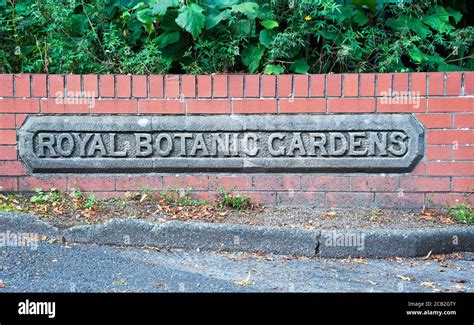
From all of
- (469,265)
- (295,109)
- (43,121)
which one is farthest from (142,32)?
(469,265)

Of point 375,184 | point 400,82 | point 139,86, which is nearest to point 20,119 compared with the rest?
point 139,86

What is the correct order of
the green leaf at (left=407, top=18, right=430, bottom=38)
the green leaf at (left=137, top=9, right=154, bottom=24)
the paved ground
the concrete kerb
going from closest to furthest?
the paved ground
the concrete kerb
the green leaf at (left=137, top=9, right=154, bottom=24)
the green leaf at (left=407, top=18, right=430, bottom=38)

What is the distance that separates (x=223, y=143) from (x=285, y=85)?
672 millimetres

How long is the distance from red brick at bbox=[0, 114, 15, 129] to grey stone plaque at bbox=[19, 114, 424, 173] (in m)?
0.11

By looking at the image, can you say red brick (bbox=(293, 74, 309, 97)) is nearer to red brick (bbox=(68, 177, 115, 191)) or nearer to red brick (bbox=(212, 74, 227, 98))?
red brick (bbox=(212, 74, 227, 98))

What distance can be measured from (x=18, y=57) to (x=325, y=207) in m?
2.94

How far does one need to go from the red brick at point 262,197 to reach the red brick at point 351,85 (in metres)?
0.99

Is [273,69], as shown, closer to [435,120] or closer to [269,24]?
[269,24]

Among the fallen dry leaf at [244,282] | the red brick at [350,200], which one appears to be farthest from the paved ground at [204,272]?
the red brick at [350,200]

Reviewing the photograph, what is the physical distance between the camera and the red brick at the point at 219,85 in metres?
4.14

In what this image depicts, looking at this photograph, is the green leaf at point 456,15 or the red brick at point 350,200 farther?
the green leaf at point 456,15

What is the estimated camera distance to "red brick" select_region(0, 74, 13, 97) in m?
4.18

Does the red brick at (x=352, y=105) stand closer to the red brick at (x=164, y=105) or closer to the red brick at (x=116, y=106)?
the red brick at (x=164, y=105)

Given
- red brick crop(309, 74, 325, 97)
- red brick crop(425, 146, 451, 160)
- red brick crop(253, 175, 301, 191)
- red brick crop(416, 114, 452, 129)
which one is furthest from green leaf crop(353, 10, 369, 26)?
red brick crop(253, 175, 301, 191)
